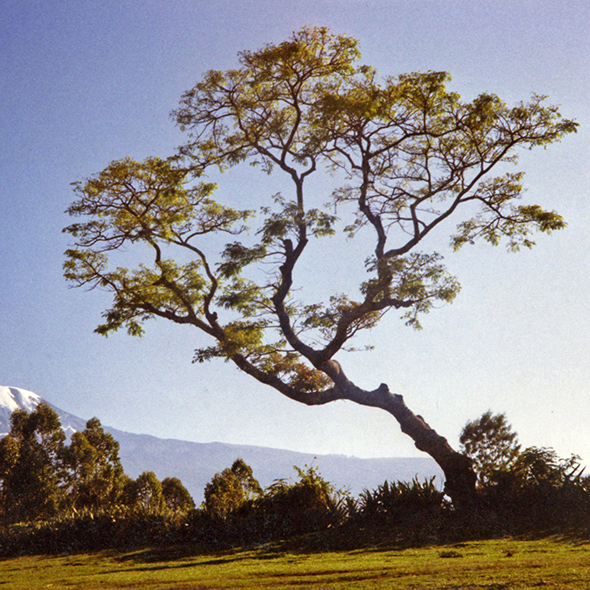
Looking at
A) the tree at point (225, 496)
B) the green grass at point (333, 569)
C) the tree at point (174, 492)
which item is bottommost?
the tree at point (174, 492)

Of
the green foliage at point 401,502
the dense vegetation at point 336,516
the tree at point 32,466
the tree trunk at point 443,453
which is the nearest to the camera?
the dense vegetation at point 336,516

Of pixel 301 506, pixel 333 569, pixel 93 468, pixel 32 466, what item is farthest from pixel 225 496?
pixel 93 468

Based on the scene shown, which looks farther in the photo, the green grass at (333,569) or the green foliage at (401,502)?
the green foliage at (401,502)

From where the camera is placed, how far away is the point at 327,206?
1548cm

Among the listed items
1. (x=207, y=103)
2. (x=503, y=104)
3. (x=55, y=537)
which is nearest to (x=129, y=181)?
(x=207, y=103)

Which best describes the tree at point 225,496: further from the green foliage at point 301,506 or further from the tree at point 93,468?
the tree at point 93,468

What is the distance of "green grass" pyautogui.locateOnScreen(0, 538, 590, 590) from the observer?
5305mm

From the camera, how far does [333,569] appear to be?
6.40 meters

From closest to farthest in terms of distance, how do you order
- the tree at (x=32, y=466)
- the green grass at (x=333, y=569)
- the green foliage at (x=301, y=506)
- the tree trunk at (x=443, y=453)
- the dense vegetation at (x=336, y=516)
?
the green grass at (x=333, y=569) → the dense vegetation at (x=336, y=516) → the green foliage at (x=301, y=506) → the tree trunk at (x=443, y=453) → the tree at (x=32, y=466)

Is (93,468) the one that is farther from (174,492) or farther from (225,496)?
(225,496)

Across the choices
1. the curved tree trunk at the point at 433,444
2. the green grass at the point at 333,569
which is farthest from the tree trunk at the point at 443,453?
the green grass at the point at 333,569

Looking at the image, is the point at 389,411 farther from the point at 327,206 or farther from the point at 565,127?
the point at 565,127

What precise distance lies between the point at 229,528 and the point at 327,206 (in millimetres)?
8599

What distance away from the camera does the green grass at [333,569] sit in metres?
5.30
